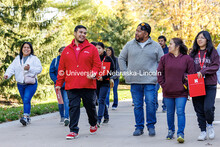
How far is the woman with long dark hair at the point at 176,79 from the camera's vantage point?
589 cm

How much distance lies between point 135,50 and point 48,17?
13566 millimetres

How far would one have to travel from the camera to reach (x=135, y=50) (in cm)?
663

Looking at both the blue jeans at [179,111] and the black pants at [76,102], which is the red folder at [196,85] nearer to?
the blue jeans at [179,111]

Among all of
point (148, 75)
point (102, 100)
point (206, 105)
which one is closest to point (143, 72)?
point (148, 75)

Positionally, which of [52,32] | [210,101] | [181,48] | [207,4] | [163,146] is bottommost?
[163,146]

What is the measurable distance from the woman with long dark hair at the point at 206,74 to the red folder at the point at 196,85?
0.08m

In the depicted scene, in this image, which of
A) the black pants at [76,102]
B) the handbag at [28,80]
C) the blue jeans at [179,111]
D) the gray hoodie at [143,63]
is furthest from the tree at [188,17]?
the blue jeans at [179,111]

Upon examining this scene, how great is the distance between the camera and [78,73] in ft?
20.9

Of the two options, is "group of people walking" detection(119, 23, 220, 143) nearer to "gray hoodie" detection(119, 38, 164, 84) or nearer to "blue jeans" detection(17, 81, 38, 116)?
"gray hoodie" detection(119, 38, 164, 84)

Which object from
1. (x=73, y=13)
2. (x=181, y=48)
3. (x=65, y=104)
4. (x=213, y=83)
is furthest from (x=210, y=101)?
(x=73, y=13)

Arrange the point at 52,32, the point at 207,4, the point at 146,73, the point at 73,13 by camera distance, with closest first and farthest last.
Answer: the point at 146,73 < the point at 52,32 < the point at 207,4 < the point at 73,13

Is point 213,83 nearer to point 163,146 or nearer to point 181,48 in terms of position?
point 181,48

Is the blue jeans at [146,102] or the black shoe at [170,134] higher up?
the blue jeans at [146,102]

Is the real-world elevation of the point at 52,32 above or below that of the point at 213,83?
above
